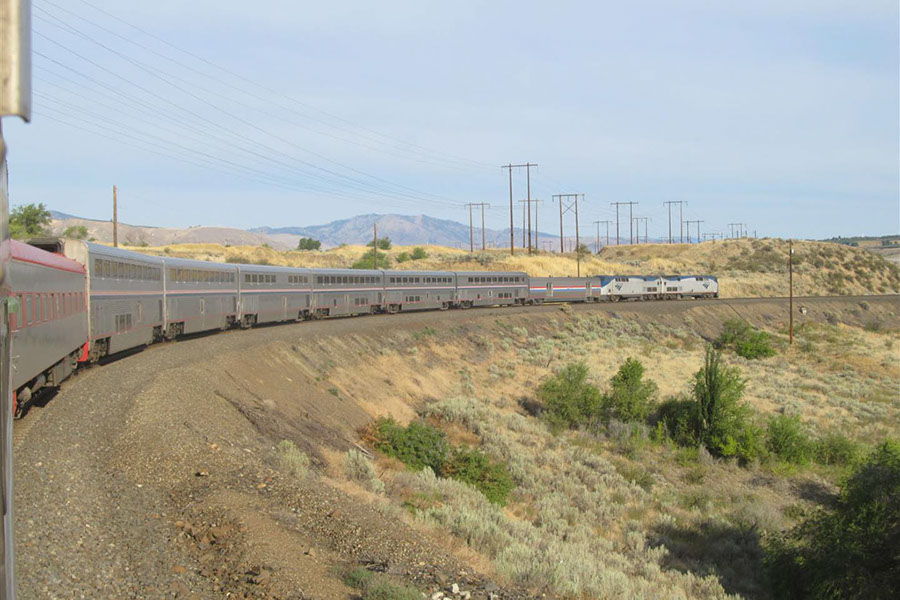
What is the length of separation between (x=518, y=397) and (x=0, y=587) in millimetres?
38021

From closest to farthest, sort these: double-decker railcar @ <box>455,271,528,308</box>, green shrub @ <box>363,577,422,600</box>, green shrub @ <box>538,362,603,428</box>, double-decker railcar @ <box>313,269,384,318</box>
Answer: green shrub @ <box>363,577,422,600</box>
green shrub @ <box>538,362,603,428</box>
double-decker railcar @ <box>313,269,384,318</box>
double-decker railcar @ <box>455,271,528,308</box>

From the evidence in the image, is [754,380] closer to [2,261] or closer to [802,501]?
[802,501]

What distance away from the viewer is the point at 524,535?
53.2 feet

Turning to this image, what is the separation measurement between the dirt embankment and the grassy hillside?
85850 mm

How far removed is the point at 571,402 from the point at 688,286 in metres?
59.9

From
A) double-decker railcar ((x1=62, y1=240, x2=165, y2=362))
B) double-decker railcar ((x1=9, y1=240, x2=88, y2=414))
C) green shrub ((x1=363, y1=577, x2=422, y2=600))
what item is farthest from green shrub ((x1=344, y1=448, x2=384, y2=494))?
double-decker railcar ((x1=62, y1=240, x2=165, y2=362))

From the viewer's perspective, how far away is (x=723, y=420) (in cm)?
3397

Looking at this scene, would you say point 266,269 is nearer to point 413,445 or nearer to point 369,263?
point 413,445

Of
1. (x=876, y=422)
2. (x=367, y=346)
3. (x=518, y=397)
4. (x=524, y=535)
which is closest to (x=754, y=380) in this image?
(x=876, y=422)

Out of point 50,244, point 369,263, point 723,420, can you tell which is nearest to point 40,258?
point 50,244

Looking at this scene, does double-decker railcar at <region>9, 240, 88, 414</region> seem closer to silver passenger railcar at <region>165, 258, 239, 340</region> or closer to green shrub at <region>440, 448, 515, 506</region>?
silver passenger railcar at <region>165, 258, 239, 340</region>

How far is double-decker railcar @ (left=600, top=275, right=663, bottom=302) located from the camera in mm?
82350

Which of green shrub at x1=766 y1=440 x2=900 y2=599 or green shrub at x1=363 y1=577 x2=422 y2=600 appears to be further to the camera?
green shrub at x1=766 y1=440 x2=900 y2=599

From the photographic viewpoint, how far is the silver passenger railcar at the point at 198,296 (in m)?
29.6
